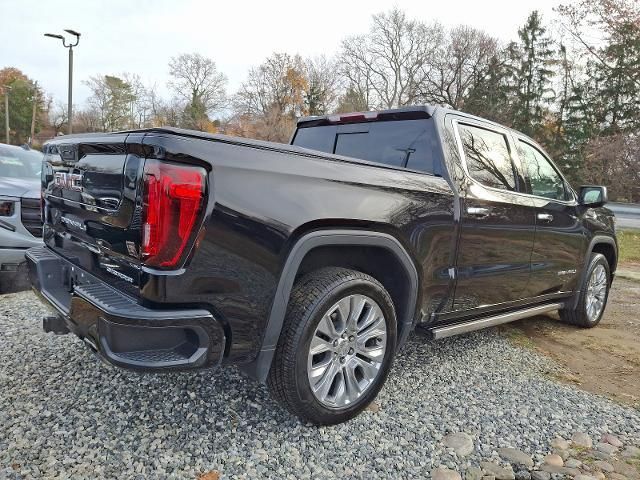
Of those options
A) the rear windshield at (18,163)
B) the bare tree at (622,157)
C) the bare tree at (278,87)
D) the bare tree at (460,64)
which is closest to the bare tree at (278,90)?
the bare tree at (278,87)

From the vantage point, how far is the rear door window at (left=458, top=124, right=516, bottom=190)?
11.0 feet

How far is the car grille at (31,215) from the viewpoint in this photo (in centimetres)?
512

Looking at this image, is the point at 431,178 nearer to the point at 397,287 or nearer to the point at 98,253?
the point at 397,287

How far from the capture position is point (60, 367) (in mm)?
3131

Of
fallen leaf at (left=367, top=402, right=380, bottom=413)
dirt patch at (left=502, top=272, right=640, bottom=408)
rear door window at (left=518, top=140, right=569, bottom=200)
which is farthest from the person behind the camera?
rear door window at (left=518, top=140, right=569, bottom=200)

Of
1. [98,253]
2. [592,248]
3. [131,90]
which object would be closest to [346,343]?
[98,253]

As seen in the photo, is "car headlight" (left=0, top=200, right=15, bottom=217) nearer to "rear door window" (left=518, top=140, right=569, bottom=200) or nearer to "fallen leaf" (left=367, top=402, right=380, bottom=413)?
"fallen leaf" (left=367, top=402, right=380, bottom=413)

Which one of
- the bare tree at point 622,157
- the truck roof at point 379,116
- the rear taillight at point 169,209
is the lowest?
the rear taillight at point 169,209

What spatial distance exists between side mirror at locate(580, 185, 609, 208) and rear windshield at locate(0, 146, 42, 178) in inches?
254

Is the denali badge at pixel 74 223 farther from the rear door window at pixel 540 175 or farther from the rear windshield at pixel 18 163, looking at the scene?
the rear windshield at pixel 18 163

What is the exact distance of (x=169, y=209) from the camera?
192 centimetres

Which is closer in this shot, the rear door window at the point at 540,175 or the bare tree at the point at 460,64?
the rear door window at the point at 540,175

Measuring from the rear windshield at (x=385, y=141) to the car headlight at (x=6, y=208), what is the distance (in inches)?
132

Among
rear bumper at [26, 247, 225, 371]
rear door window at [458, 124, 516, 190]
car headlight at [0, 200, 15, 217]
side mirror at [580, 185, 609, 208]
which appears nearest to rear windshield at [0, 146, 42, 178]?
car headlight at [0, 200, 15, 217]
